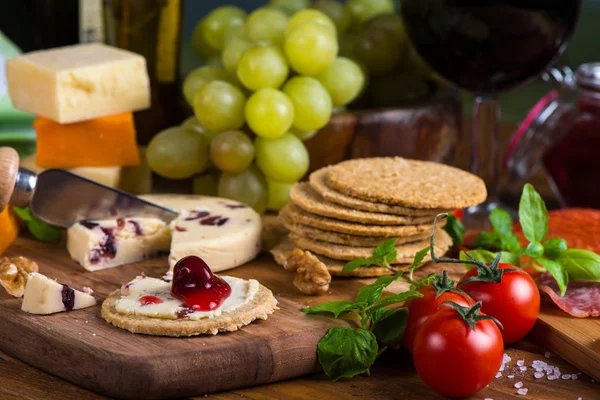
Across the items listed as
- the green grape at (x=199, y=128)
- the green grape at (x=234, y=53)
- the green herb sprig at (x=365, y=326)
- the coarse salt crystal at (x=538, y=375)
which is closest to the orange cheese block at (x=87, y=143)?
the green grape at (x=199, y=128)

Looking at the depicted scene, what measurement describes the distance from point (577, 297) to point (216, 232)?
68 cm

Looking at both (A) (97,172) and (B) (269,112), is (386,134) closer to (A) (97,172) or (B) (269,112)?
(B) (269,112)

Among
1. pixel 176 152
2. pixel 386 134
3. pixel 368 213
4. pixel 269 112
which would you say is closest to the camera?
pixel 368 213

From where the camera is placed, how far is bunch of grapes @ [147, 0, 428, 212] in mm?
1933

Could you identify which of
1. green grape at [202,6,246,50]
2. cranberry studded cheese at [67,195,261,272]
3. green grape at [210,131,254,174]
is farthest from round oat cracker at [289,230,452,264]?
green grape at [202,6,246,50]

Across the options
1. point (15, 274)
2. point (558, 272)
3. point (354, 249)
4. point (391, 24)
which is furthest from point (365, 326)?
point (391, 24)

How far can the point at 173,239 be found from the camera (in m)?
1.69

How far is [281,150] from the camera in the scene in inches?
77.5

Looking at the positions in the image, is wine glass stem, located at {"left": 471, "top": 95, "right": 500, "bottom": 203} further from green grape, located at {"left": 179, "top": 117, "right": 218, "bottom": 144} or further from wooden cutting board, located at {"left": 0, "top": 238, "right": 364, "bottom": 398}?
wooden cutting board, located at {"left": 0, "top": 238, "right": 364, "bottom": 398}

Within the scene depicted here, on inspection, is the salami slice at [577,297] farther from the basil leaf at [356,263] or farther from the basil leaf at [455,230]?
the basil leaf at [356,263]

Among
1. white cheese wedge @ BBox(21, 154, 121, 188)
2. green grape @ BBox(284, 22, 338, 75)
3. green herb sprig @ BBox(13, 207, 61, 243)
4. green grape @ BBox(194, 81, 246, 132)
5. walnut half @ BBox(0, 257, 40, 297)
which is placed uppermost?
green grape @ BBox(284, 22, 338, 75)

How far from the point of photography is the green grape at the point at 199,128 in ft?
6.76

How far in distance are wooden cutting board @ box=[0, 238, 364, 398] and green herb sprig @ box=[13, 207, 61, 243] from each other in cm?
31

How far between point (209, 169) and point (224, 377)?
861 mm
